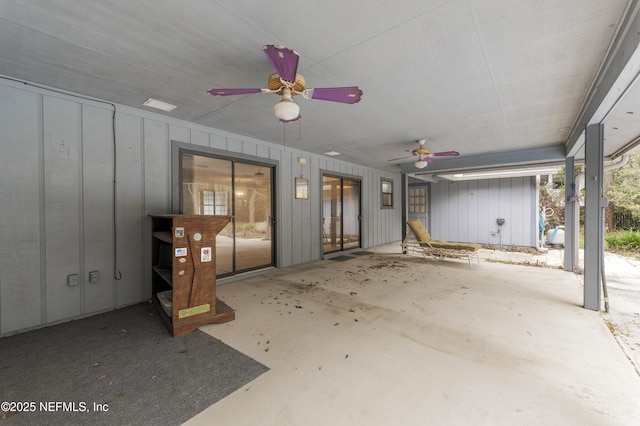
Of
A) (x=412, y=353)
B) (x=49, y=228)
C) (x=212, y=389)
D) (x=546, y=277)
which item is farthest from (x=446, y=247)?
(x=49, y=228)

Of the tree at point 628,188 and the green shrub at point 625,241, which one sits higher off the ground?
the tree at point 628,188

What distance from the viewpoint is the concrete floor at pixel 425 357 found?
5.28 feet

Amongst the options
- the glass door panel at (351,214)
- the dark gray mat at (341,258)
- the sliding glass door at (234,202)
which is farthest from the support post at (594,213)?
the glass door panel at (351,214)

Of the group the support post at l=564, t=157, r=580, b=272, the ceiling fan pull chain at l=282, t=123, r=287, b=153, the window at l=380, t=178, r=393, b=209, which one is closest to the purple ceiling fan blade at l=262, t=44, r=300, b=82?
the ceiling fan pull chain at l=282, t=123, r=287, b=153

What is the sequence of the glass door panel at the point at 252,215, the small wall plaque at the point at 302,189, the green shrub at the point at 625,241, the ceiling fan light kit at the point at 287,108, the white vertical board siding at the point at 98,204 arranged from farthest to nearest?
the green shrub at the point at 625,241, the small wall plaque at the point at 302,189, the glass door panel at the point at 252,215, the white vertical board siding at the point at 98,204, the ceiling fan light kit at the point at 287,108

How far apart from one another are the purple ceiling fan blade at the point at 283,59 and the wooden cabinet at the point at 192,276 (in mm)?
1626

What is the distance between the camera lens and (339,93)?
2293mm

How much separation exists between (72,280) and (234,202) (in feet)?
7.60

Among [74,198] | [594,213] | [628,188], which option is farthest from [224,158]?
[628,188]

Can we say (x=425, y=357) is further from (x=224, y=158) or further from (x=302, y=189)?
(x=302, y=189)

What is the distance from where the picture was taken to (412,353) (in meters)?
2.27

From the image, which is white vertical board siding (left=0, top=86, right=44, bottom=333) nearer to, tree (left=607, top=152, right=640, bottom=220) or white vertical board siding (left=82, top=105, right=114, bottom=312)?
white vertical board siding (left=82, top=105, right=114, bottom=312)

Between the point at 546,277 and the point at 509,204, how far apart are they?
4.75m

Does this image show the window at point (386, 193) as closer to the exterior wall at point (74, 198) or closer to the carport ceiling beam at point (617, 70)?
the carport ceiling beam at point (617, 70)
